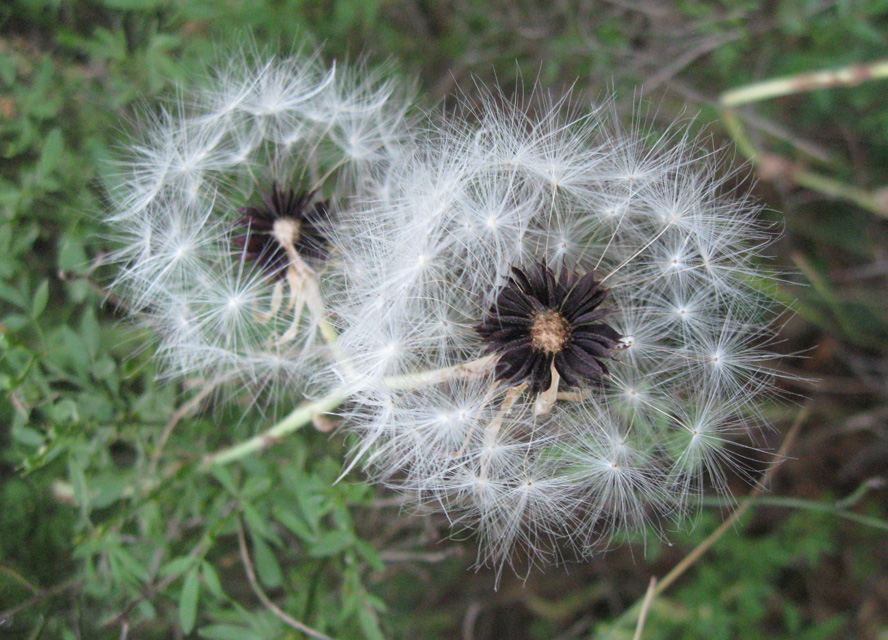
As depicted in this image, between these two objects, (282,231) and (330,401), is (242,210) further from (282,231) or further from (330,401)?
(330,401)

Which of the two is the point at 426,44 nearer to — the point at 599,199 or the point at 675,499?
the point at 599,199

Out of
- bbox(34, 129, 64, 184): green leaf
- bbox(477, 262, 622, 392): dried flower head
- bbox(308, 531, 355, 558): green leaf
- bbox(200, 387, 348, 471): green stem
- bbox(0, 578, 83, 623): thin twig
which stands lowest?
bbox(0, 578, 83, 623): thin twig

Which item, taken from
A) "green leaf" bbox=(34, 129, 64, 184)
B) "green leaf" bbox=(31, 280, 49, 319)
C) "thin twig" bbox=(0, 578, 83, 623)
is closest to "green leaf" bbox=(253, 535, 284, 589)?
"thin twig" bbox=(0, 578, 83, 623)

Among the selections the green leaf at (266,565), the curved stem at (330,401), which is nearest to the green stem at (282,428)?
the curved stem at (330,401)

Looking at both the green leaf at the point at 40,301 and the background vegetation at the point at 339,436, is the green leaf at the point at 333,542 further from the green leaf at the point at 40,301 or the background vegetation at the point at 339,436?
the green leaf at the point at 40,301

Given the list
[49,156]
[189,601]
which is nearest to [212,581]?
[189,601]

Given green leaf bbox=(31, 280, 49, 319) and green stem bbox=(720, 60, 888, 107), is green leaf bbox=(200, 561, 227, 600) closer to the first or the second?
green leaf bbox=(31, 280, 49, 319)

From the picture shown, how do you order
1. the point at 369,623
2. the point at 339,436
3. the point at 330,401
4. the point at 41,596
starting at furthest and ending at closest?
1. the point at 339,436
2. the point at 41,596
3. the point at 369,623
4. the point at 330,401

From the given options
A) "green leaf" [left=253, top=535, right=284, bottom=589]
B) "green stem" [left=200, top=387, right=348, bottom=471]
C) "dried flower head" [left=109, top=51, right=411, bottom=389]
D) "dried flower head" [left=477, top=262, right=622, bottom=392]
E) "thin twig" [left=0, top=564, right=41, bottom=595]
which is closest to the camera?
"dried flower head" [left=477, top=262, right=622, bottom=392]
